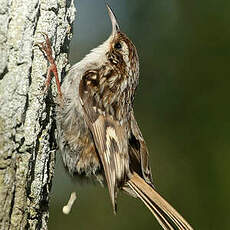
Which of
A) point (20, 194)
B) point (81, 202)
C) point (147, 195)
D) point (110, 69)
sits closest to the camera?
point (20, 194)

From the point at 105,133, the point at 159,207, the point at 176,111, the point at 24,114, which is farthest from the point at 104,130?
the point at 176,111

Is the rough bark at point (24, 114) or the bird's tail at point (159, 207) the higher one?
the rough bark at point (24, 114)

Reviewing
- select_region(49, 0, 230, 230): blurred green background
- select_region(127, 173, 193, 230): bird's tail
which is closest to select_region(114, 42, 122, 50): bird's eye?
select_region(127, 173, 193, 230): bird's tail

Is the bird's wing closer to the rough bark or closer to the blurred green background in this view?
the rough bark

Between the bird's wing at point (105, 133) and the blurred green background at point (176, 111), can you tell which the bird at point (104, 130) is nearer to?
the bird's wing at point (105, 133)

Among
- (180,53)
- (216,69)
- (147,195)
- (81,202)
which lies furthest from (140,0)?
(147,195)

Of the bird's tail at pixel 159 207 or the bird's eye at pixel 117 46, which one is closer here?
the bird's tail at pixel 159 207

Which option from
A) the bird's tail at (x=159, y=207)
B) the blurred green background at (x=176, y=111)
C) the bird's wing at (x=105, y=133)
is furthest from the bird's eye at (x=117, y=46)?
the blurred green background at (x=176, y=111)

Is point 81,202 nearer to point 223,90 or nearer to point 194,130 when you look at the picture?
point 194,130
